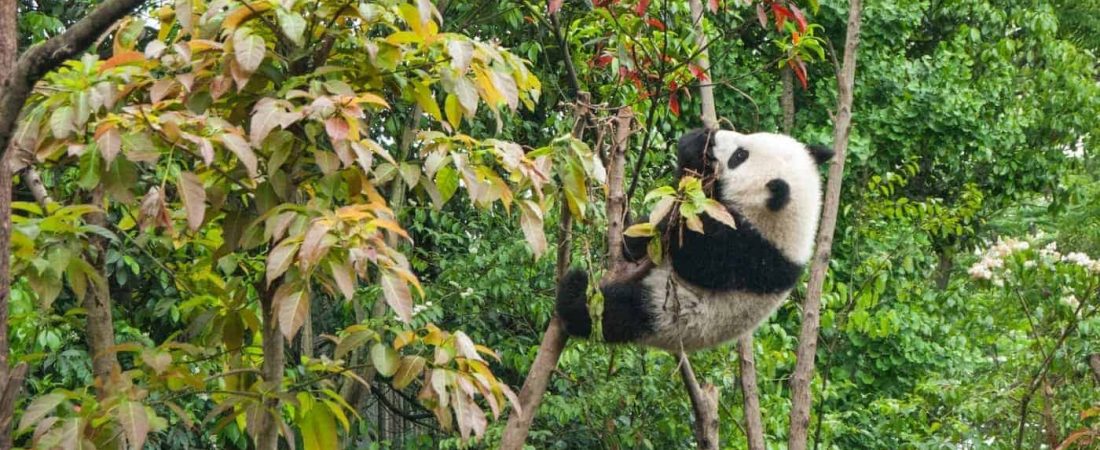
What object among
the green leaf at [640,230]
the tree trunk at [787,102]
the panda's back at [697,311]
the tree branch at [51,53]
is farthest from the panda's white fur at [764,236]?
the tree trunk at [787,102]

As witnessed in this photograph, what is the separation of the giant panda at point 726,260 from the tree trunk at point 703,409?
56 cm

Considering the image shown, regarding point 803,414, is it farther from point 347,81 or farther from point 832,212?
point 347,81

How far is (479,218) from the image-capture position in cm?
719

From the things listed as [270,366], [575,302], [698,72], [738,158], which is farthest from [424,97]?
[738,158]

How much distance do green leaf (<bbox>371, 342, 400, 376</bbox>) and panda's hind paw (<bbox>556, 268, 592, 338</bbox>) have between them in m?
1.03

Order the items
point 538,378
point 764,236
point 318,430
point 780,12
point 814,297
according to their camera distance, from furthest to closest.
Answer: point 764,236 < point 814,297 < point 780,12 < point 538,378 < point 318,430

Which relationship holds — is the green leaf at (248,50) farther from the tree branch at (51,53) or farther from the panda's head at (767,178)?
the panda's head at (767,178)

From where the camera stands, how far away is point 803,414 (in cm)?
443

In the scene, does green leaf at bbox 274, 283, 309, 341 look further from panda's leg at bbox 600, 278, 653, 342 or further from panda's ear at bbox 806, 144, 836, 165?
panda's ear at bbox 806, 144, 836, 165

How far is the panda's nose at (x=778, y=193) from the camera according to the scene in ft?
14.8

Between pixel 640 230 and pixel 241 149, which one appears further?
pixel 640 230

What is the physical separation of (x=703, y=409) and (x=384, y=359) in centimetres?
155

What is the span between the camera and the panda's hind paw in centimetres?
382

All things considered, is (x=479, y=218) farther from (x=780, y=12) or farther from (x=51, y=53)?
(x=51, y=53)
